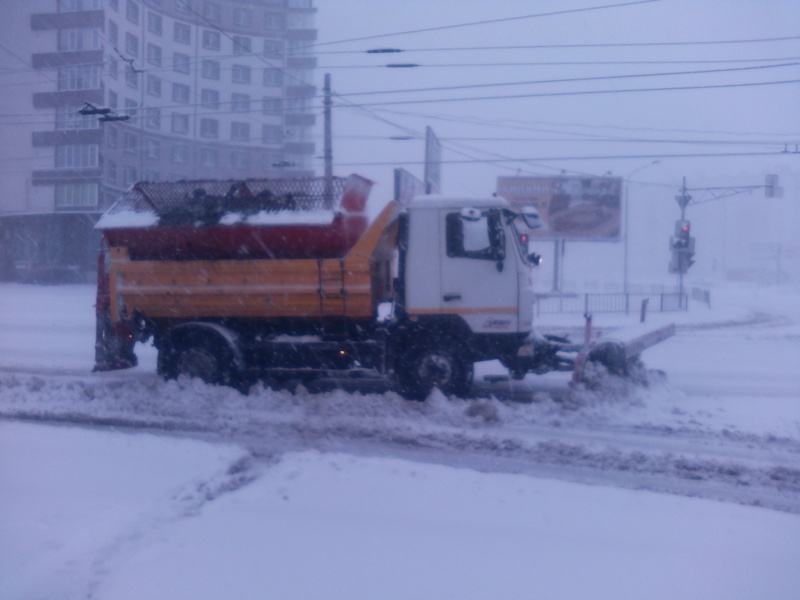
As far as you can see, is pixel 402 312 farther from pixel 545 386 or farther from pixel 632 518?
pixel 632 518

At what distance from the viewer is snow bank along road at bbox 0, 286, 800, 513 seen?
6.39m

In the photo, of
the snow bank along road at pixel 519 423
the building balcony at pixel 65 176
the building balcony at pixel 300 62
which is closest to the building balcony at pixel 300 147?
the building balcony at pixel 300 62

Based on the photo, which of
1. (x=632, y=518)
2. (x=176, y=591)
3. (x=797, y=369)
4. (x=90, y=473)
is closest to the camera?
(x=176, y=591)

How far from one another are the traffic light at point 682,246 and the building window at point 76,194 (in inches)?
849

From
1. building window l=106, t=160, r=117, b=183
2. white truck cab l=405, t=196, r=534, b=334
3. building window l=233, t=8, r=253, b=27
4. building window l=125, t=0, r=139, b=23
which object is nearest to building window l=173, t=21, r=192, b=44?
building window l=125, t=0, r=139, b=23

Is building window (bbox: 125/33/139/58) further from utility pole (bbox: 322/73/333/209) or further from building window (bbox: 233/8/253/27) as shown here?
utility pole (bbox: 322/73/333/209)

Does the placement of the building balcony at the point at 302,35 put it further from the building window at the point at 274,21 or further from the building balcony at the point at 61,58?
the building balcony at the point at 61,58

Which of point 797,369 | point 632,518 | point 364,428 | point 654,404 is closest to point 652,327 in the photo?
point 654,404

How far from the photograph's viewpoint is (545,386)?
1079 cm

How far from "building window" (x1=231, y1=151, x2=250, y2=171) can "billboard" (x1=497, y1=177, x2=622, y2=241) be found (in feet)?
43.9

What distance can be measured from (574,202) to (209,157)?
17.3 metres

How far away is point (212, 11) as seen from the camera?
74.0ft

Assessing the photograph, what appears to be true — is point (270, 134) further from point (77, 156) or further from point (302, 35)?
point (77, 156)

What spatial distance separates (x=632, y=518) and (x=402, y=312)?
469cm
